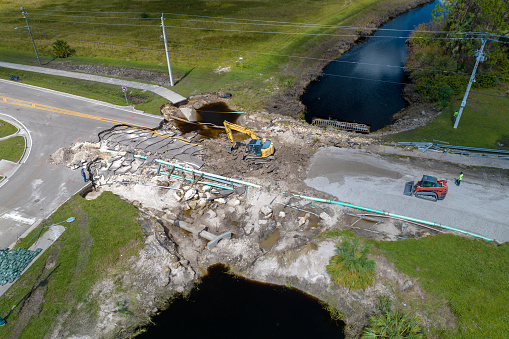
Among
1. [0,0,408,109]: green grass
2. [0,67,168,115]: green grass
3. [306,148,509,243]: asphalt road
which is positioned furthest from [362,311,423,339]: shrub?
[0,67,168,115]: green grass

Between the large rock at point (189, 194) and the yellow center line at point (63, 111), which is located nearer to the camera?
the large rock at point (189, 194)

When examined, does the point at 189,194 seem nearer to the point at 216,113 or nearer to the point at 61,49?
the point at 216,113

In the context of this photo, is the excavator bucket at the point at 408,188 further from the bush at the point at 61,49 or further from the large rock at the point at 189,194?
the bush at the point at 61,49

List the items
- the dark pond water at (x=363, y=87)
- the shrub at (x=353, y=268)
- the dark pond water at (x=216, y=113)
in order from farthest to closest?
the dark pond water at (x=363, y=87)
the dark pond water at (x=216, y=113)
the shrub at (x=353, y=268)

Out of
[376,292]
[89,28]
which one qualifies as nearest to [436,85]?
[376,292]

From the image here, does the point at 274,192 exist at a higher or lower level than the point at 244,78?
lower

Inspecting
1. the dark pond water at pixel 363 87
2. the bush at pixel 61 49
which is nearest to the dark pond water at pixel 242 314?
the dark pond water at pixel 363 87

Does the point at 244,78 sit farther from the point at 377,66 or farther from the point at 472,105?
the point at 472,105

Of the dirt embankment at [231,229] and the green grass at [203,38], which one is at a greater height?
the green grass at [203,38]

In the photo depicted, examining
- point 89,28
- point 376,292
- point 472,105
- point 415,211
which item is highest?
point 89,28
